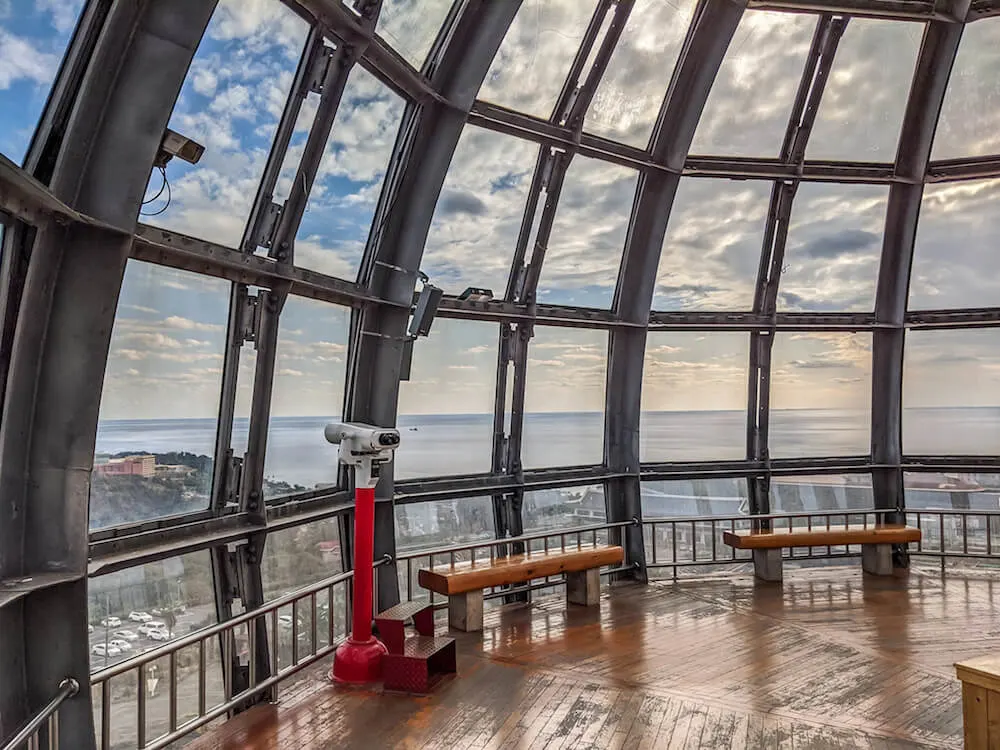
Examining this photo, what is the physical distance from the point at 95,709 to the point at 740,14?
8.01 metres

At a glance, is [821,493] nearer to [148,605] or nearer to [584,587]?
[584,587]

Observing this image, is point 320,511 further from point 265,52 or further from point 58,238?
point 265,52

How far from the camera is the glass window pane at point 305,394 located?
559cm

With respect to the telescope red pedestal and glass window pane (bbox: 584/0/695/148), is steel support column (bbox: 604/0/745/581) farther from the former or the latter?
the telescope red pedestal

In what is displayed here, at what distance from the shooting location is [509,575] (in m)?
6.50

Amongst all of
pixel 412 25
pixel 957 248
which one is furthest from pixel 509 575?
pixel 957 248

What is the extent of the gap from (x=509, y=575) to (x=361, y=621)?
1.75 metres

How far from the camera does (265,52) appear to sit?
4602 mm

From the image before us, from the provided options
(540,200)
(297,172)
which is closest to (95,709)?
(297,172)

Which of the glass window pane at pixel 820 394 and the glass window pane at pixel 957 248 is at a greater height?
the glass window pane at pixel 957 248

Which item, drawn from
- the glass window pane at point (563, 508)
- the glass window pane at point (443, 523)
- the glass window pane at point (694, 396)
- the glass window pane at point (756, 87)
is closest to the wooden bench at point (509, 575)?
the glass window pane at point (443, 523)

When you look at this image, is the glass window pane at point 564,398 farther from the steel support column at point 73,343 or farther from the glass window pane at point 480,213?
the steel support column at point 73,343

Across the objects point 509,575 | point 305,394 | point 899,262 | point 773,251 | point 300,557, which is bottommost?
point 509,575

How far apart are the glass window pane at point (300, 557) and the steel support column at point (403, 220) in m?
0.46
